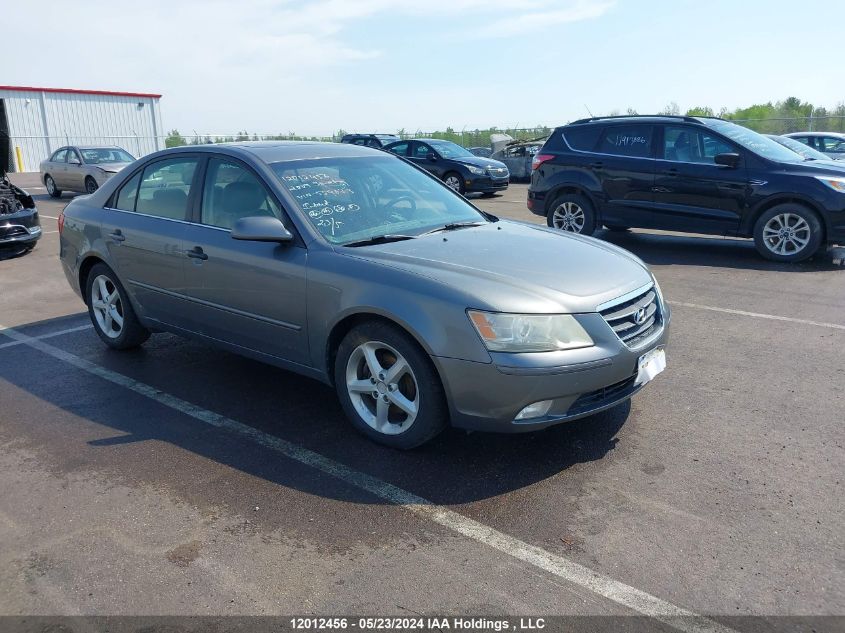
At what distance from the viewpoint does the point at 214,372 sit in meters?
5.45

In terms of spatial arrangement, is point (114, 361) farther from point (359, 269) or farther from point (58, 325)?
point (359, 269)

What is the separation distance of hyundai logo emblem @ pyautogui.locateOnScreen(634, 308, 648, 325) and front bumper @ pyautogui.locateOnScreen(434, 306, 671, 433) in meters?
0.26

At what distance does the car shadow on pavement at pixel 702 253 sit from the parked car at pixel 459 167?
6831 mm

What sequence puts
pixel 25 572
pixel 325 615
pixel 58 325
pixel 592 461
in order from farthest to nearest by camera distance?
pixel 58 325, pixel 592 461, pixel 25 572, pixel 325 615

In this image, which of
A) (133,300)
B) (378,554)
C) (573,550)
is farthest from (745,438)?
(133,300)

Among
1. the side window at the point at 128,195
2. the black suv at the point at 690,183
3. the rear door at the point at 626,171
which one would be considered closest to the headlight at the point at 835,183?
the black suv at the point at 690,183

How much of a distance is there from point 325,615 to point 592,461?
1.77 metres

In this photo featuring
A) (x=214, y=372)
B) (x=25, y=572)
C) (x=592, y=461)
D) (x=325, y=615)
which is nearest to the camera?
(x=325, y=615)

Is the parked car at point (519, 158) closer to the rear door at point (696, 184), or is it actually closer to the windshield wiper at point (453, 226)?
the rear door at point (696, 184)

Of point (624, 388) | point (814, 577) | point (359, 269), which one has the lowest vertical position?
point (814, 577)

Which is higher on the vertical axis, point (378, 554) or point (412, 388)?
point (412, 388)

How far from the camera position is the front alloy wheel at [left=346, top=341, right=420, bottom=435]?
12.8ft

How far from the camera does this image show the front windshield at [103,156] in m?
18.3

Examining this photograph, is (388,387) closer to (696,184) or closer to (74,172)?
(696,184)
